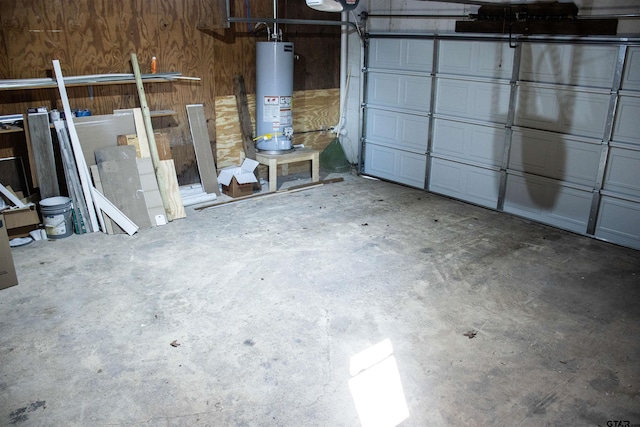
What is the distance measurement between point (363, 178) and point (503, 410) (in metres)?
4.33

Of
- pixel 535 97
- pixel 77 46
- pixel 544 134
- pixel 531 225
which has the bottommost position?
pixel 531 225

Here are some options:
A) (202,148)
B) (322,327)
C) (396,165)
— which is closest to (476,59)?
(396,165)

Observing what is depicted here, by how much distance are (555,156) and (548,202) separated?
453 millimetres

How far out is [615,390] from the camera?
9.21ft

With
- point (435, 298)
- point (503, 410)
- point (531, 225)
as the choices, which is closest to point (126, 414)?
point (503, 410)

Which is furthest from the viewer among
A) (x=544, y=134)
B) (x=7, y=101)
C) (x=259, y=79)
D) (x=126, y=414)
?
(x=259, y=79)

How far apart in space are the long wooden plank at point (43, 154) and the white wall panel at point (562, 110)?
14.3 feet

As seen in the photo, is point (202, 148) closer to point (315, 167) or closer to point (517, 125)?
point (315, 167)

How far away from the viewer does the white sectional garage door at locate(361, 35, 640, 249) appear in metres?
4.60

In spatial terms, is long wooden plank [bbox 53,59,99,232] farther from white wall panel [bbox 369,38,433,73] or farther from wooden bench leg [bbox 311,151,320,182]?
white wall panel [bbox 369,38,433,73]

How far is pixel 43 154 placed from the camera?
471 cm

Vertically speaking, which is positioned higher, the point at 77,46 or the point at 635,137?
the point at 77,46

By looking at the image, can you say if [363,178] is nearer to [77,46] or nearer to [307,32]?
[307,32]

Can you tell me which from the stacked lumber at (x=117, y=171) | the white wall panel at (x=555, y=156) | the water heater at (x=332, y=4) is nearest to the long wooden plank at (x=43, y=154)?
the stacked lumber at (x=117, y=171)
